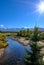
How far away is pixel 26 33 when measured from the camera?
94.2 meters

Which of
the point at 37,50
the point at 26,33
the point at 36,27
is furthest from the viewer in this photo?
the point at 26,33

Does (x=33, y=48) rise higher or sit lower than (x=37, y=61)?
higher

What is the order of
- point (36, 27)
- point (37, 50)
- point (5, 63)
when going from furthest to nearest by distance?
point (5, 63) → point (36, 27) → point (37, 50)

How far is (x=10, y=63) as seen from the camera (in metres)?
24.3

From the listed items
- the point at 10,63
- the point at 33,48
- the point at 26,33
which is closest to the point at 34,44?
the point at 33,48

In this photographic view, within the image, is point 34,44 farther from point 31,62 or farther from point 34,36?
point 31,62

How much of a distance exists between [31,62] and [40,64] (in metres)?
1.08

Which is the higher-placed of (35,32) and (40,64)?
(35,32)

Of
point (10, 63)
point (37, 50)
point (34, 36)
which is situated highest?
point (34, 36)

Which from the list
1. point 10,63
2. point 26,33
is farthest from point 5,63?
point 26,33

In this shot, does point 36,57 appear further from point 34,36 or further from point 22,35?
point 22,35

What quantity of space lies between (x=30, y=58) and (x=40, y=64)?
4.45ft

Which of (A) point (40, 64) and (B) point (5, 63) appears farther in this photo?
(B) point (5, 63)

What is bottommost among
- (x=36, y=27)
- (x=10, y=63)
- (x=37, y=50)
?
(x=10, y=63)
